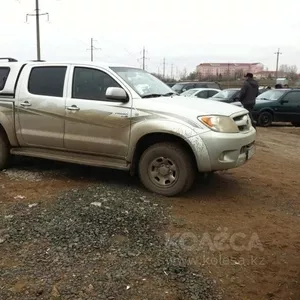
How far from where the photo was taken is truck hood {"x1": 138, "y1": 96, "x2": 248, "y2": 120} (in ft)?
16.8

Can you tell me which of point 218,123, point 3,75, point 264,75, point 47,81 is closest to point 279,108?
point 218,123

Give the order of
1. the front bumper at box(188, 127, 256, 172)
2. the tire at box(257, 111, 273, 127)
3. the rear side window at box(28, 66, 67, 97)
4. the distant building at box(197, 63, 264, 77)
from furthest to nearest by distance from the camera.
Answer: the distant building at box(197, 63, 264, 77)
the tire at box(257, 111, 273, 127)
the rear side window at box(28, 66, 67, 97)
the front bumper at box(188, 127, 256, 172)

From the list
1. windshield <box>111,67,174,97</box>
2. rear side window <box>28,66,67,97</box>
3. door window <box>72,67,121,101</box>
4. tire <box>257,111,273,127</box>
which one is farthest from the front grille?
tire <box>257,111,273,127</box>

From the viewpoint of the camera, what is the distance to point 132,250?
3717 millimetres

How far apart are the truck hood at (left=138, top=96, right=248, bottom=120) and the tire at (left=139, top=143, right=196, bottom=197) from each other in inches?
17.6

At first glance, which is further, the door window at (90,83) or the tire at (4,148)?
the tire at (4,148)

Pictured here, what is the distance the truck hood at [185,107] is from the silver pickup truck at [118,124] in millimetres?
13

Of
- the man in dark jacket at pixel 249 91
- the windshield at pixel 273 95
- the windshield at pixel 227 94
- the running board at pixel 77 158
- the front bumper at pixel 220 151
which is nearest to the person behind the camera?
the front bumper at pixel 220 151

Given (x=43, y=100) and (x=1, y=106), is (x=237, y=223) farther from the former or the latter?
(x=1, y=106)

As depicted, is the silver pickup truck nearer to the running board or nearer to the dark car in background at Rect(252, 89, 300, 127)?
the running board

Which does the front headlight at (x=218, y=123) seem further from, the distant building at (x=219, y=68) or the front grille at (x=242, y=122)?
the distant building at (x=219, y=68)

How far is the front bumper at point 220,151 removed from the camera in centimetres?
499

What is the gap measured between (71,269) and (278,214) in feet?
8.66

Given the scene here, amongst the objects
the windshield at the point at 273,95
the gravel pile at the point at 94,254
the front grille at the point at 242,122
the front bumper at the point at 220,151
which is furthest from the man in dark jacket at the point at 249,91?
the gravel pile at the point at 94,254
